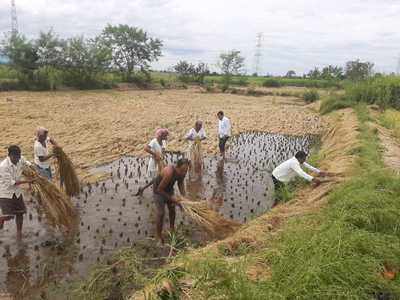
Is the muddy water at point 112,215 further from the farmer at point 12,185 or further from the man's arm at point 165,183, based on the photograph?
the man's arm at point 165,183

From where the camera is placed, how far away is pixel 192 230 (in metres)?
6.71

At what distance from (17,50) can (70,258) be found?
2688 centimetres

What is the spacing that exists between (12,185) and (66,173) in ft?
6.20

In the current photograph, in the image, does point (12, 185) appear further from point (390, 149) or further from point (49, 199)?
point (390, 149)

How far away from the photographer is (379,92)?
2144 centimetres

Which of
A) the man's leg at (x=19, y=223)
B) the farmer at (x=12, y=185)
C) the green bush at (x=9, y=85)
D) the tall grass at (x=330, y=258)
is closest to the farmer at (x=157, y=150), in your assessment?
the farmer at (x=12, y=185)

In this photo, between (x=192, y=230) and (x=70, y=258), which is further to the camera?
(x=192, y=230)

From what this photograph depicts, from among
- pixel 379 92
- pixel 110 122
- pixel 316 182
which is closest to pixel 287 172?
pixel 316 182

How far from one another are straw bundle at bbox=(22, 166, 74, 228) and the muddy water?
10.2 inches

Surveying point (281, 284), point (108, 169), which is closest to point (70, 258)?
point (281, 284)

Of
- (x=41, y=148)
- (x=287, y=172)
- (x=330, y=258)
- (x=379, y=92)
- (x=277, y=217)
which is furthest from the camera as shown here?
(x=379, y=92)

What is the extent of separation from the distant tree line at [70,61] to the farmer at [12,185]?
25.1m

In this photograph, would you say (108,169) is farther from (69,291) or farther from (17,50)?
(17,50)

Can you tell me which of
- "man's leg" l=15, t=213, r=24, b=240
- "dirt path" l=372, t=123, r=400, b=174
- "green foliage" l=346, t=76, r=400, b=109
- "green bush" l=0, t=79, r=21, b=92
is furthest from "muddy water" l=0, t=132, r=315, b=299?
"green bush" l=0, t=79, r=21, b=92
